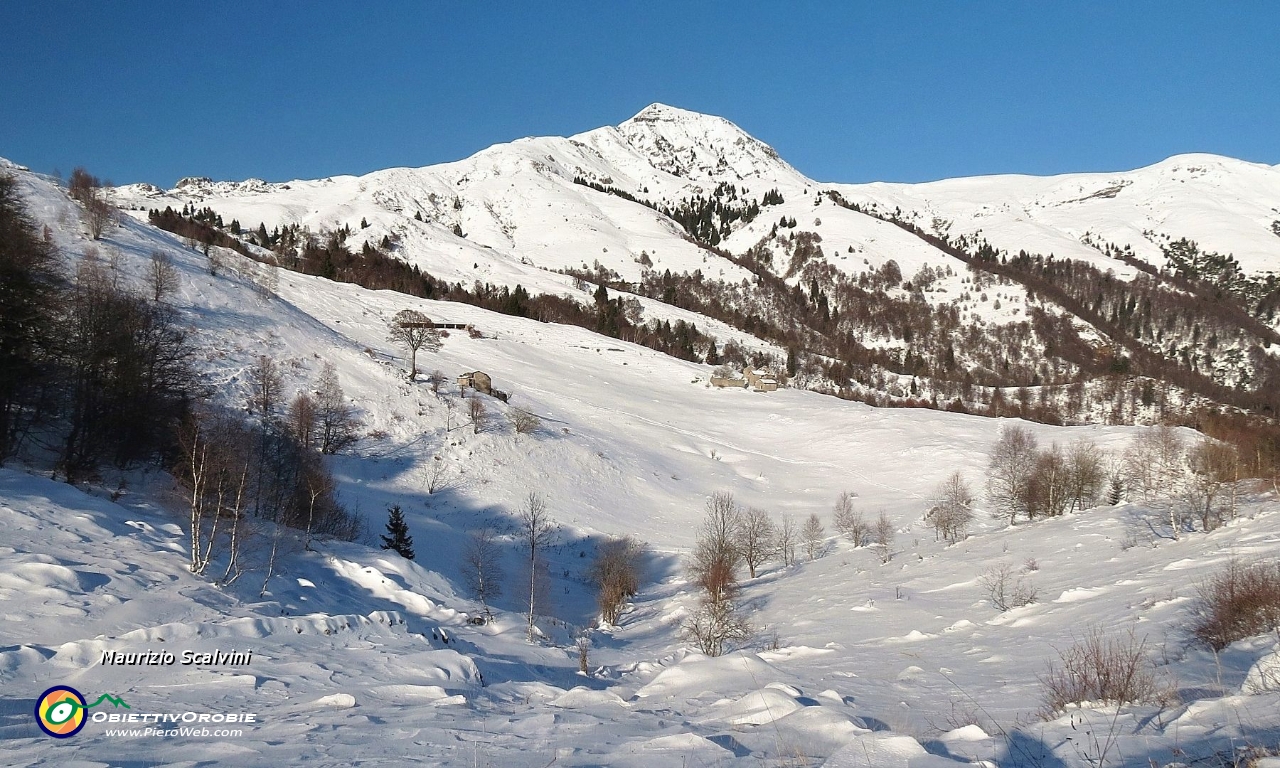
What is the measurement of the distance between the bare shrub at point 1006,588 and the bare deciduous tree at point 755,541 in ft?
52.6

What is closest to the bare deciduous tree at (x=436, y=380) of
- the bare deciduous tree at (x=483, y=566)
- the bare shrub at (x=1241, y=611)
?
the bare deciduous tree at (x=483, y=566)

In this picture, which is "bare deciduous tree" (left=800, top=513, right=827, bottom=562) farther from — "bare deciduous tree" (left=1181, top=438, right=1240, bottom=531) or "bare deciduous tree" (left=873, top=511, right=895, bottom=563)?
"bare deciduous tree" (left=1181, top=438, right=1240, bottom=531)

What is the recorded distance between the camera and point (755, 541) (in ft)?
134

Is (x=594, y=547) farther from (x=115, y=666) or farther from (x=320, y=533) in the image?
(x=115, y=666)

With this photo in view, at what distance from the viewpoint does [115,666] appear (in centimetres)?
960

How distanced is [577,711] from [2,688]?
7655mm

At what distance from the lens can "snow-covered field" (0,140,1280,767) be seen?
6.72m

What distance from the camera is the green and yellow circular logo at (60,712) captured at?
6887mm

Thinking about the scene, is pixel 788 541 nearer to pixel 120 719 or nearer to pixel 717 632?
pixel 717 632

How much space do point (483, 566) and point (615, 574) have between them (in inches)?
275

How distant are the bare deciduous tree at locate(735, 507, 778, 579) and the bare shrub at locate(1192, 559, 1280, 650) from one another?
28.3m

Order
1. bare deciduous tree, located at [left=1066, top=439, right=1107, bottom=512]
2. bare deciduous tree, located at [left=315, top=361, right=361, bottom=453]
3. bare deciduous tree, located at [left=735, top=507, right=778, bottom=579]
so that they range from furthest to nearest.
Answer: bare deciduous tree, located at [left=315, top=361, right=361, bottom=453] < bare deciduous tree, located at [left=1066, top=439, right=1107, bottom=512] < bare deciduous tree, located at [left=735, top=507, right=778, bottom=579]

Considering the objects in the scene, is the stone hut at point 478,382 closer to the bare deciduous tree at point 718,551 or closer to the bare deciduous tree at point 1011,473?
the bare deciduous tree at point 718,551

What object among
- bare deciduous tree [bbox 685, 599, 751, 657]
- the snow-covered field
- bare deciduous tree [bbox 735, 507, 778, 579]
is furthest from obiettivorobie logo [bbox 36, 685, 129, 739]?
bare deciduous tree [bbox 735, 507, 778, 579]
